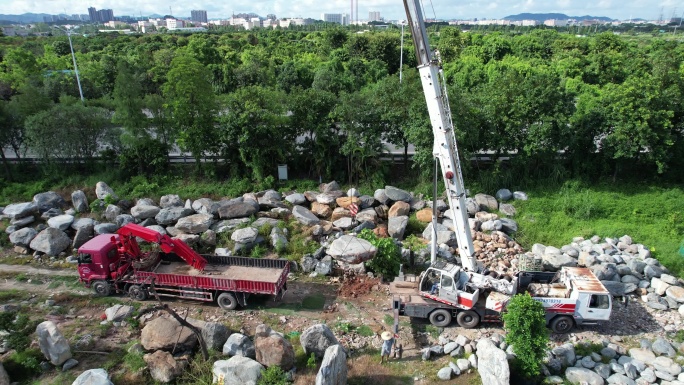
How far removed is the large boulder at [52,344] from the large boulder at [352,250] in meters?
9.31

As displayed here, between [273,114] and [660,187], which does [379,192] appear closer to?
[273,114]

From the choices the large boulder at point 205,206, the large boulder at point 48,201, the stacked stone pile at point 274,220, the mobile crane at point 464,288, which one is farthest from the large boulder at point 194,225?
the mobile crane at point 464,288

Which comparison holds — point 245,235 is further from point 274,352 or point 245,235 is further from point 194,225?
point 274,352

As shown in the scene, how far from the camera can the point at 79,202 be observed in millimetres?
22844

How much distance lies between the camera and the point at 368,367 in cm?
1321

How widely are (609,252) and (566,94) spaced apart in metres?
8.85

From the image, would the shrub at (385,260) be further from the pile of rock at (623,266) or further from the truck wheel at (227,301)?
the pile of rock at (623,266)

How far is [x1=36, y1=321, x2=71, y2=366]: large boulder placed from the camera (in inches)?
516

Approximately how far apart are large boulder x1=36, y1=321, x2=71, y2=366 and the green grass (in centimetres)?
1777

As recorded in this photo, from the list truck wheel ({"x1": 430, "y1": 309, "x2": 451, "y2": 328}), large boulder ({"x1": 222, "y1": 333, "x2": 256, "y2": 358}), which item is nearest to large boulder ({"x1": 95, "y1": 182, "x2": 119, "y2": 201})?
large boulder ({"x1": 222, "y1": 333, "x2": 256, "y2": 358})

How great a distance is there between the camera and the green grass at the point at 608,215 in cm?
2005

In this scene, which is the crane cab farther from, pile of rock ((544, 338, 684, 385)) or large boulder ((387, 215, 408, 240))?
large boulder ((387, 215, 408, 240))

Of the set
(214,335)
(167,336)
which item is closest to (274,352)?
(214,335)

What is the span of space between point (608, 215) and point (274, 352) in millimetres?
17720
